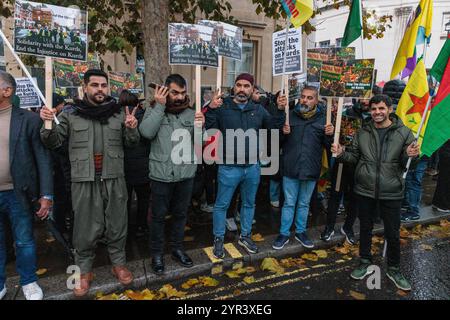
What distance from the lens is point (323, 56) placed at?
15.2ft

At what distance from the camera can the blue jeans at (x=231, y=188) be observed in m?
4.23

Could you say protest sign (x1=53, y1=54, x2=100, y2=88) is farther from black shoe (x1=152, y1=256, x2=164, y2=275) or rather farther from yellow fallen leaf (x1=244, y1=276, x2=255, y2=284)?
yellow fallen leaf (x1=244, y1=276, x2=255, y2=284)

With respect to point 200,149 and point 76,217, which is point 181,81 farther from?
point 76,217

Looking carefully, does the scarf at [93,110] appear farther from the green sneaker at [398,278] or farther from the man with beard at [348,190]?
the green sneaker at [398,278]

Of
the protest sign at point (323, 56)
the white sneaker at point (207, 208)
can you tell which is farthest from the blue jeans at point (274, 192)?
the protest sign at point (323, 56)

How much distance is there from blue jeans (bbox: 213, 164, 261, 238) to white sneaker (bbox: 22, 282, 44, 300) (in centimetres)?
207

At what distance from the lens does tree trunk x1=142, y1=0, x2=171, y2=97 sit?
206 inches

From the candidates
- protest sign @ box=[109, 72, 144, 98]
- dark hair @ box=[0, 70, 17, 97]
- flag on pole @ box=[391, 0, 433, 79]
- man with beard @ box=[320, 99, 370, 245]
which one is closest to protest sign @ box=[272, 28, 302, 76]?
man with beard @ box=[320, 99, 370, 245]

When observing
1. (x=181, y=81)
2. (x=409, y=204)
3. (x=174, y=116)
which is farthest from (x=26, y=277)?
(x=409, y=204)

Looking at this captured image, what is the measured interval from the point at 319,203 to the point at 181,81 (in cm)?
393

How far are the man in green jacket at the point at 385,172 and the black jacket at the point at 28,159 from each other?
3.49 metres

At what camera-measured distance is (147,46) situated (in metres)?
5.31

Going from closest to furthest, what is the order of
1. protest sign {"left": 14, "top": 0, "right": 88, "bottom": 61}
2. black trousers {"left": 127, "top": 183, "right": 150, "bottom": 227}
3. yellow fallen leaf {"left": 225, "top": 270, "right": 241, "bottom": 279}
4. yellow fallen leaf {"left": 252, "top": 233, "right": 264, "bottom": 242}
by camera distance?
protest sign {"left": 14, "top": 0, "right": 88, "bottom": 61}, yellow fallen leaf {"left": 225, "top": 270, "right": 241, "bottom": 279}, black trousers {"left": 127, "top": 183, "right": 150, "bottom": 227}, yellow fallen leaf {"left": 252, "top": 233, "right": 264, "bottom": 242}

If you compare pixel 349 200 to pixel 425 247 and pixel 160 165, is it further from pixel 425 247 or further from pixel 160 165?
pixel 160 165
